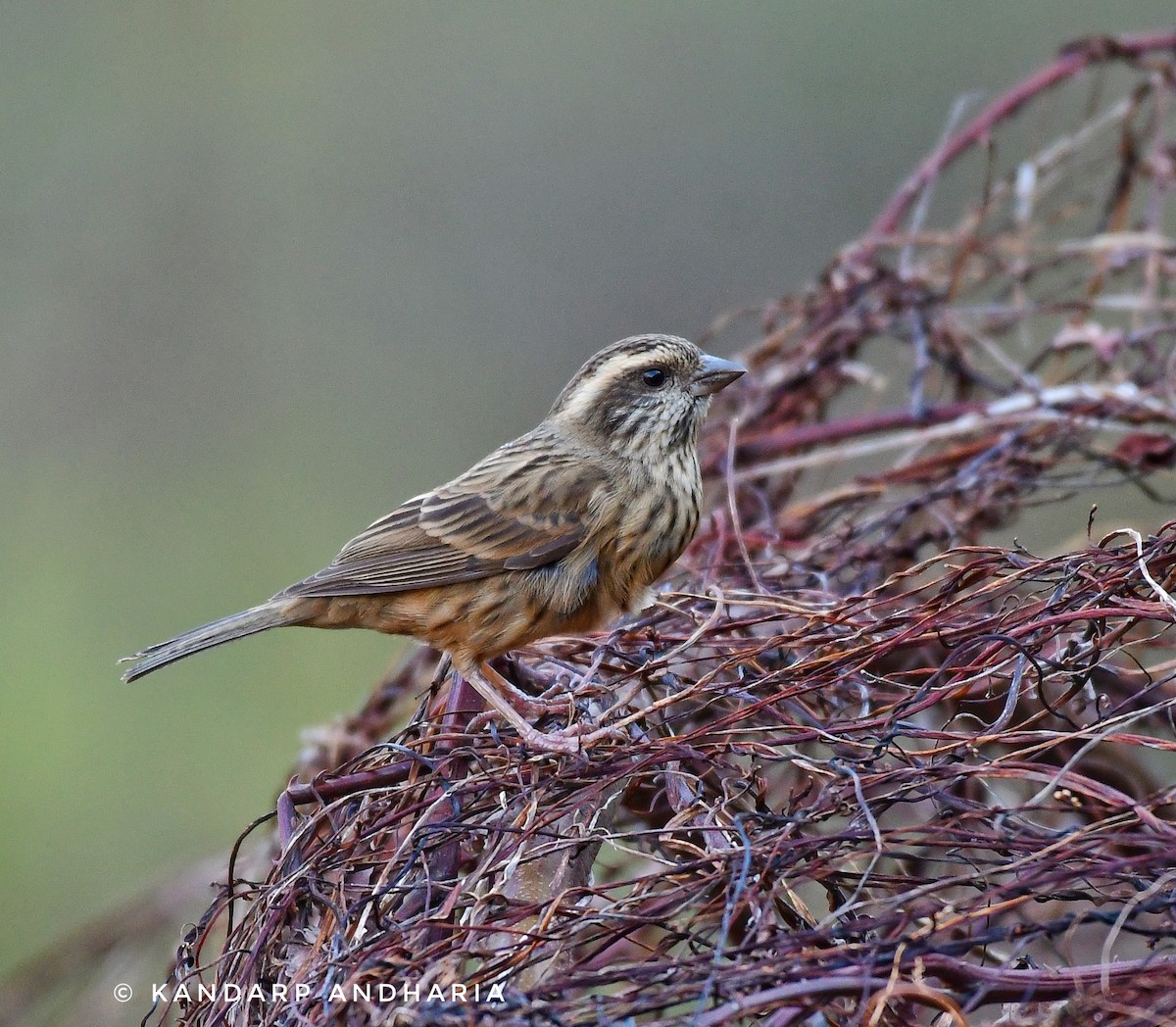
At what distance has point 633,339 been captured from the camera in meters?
4.80

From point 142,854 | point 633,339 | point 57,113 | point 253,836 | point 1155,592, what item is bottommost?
point 142,854

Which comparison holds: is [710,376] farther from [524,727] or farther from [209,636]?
[524,727]

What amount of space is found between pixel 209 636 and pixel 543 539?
1.10m

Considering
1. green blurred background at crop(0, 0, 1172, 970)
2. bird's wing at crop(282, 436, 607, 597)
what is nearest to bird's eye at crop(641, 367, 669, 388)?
bird's wing at crop(282, 436, 607, 597)

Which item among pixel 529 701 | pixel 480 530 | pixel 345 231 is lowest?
pixel 529 701

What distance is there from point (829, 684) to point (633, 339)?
2.22 metres

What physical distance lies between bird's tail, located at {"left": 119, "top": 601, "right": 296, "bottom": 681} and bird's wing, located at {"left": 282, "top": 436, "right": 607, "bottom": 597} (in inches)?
4.1

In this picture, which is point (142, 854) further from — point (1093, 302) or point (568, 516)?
point (1093, 302)

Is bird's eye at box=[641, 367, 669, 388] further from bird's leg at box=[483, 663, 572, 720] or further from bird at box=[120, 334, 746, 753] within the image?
bird's leg at box=[483, 663, 572, 720]

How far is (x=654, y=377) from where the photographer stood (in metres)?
4.76

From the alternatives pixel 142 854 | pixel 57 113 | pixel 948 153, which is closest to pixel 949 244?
pixel 948 153

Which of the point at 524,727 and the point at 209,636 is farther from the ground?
the point at 209,636

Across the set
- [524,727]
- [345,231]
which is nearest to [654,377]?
[524,727]

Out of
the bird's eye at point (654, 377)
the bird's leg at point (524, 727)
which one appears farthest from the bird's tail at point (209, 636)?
the bird's eye at point (654, 377)
